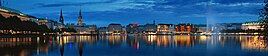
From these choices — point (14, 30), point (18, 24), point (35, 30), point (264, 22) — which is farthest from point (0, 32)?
point (264, 22)

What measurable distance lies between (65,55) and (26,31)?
80.9 meters

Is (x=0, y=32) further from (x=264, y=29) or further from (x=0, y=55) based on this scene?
(x=264, y=29)

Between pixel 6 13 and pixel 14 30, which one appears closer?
pixel 14 30

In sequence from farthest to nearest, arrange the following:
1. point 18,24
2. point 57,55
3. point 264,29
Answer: point 18,24 < point 57,55 < point 264,29

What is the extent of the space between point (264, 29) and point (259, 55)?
72.7 ft

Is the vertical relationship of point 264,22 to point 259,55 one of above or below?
above

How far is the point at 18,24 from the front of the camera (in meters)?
118

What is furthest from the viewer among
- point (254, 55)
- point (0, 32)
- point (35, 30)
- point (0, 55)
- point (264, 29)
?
point (35, 30)

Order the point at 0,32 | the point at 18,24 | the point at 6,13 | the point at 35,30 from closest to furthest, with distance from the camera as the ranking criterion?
1. the point at 0,32
2. the point at 18,24
3. the point at 35,30
4. the point at 6,13

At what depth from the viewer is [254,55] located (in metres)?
48.1

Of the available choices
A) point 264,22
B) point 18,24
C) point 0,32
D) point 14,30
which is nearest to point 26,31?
point 18,24

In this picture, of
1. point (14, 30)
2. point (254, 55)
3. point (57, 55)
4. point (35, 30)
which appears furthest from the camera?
point (35, 30)

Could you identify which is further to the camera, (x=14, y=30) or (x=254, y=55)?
(x=14, y=30)

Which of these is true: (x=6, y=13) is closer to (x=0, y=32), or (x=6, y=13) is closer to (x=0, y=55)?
(x=0, y=32)
